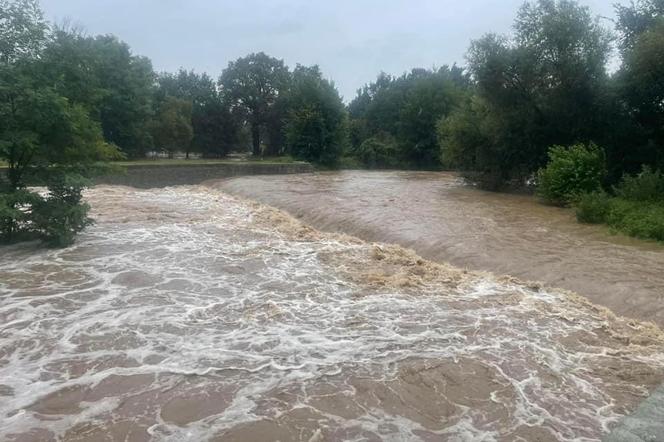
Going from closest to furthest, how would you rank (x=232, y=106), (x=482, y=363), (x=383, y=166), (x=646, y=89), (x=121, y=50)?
(x=482, y=363)
(x=646, y=89)
(x=121, y=50)
(x=383, y=166)
(x=232, y=106)

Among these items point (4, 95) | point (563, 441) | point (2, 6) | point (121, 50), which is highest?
point (121, 50)

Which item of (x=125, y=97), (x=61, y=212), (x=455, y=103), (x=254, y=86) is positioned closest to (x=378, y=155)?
(x=455, y=103)

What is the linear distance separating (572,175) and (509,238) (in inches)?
238

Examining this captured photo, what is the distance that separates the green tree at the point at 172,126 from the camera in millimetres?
37781

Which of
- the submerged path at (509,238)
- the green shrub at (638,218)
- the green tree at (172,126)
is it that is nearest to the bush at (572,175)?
the submerged path at (509,238)

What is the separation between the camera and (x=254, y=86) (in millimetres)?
49156

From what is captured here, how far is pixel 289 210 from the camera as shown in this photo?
1616cm

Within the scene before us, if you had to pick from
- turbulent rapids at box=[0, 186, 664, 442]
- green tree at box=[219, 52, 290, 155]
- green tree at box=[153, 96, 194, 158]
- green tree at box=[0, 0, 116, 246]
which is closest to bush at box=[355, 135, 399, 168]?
green tree at box=[219, 52, 290, 155]

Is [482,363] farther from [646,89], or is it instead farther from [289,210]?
[646,89]

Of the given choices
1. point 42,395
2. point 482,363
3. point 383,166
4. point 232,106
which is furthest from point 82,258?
point 232,106

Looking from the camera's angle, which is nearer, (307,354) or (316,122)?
(307,354)

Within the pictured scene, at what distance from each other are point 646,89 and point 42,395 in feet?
56.2

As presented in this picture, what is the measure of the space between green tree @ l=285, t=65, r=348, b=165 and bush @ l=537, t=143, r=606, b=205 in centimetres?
2586

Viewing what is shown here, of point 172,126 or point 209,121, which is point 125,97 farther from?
point 209,121
